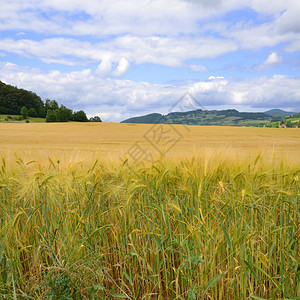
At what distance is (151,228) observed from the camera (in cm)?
185

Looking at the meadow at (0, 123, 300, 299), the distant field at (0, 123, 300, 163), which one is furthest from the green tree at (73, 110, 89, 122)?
the meadow at (0, 123, 300, 299)

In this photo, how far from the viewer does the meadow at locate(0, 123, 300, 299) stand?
155cm

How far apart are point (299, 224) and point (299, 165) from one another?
2.93 ft

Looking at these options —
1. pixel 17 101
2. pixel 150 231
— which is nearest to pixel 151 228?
pixel 150 231

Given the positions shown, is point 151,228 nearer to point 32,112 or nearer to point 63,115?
point 63,115

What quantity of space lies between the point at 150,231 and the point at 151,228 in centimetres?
2

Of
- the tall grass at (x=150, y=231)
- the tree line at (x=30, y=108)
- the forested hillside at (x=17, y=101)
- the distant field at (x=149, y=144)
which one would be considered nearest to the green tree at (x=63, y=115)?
the tree line at (x=30, y=108)

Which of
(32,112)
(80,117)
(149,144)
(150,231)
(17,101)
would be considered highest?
(17,101)

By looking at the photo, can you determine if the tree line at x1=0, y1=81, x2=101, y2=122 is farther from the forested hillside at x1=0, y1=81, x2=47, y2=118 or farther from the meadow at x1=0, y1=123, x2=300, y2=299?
the meadow at x1=0, y1=123, x2=300, y2=299

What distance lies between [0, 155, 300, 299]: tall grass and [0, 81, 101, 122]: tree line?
2650 centimetres

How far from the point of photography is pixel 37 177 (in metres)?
1.93

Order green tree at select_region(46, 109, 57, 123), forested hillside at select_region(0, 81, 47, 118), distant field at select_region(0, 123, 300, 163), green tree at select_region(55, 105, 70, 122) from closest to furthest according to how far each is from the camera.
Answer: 1. distant field at select_region(0, 123, 300, 163)
2. green tree at select_region(55, 105, 70, 122)
3. green tree at select_region(46, 109, 57, 123)
4. forested hillside at select_region(0, 81, 47, 118)

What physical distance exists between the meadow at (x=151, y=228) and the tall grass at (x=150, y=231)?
0.4 inches

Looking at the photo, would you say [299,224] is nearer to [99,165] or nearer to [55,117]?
[99,165]
